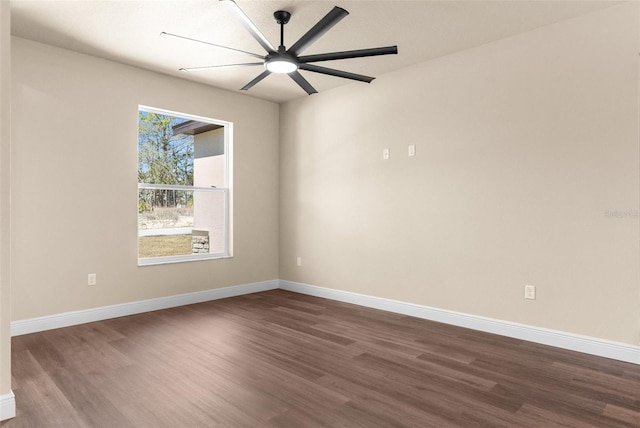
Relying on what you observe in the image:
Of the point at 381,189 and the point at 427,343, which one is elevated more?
the point at 381,189

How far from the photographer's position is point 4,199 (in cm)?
211

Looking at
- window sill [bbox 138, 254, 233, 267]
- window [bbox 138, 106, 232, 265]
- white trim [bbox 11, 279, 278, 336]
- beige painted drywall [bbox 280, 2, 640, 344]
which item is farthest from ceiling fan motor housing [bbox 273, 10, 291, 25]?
white trim [bbox 11, 279, 278, 336]

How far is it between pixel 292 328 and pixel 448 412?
1874 mm

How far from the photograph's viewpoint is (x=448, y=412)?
2184 mm

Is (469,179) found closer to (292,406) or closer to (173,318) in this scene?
(292,406)

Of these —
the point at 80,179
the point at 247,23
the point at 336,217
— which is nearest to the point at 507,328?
the point at 336,217

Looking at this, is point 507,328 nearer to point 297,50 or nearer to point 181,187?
point 297,50

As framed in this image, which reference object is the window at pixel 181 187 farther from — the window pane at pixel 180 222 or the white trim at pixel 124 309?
the white trim at pixel 124 309

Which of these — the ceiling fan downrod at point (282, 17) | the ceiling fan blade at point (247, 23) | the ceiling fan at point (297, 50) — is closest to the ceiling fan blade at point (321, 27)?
the ceiling fan at point (297, 50)

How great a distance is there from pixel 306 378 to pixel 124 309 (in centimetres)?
256

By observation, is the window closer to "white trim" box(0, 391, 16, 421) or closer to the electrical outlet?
"white trim" box(0, 391, 16, 421)

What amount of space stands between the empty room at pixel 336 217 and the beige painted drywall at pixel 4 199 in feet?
0.04

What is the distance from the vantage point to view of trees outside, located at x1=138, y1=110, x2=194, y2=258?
446 cm

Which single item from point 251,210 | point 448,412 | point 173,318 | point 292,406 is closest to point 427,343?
point 448,412
